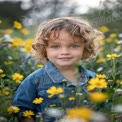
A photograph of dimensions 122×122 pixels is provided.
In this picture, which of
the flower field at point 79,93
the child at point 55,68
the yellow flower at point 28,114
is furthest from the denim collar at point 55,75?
the yellow flower at point 28,114

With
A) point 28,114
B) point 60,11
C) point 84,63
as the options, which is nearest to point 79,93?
point 28,114

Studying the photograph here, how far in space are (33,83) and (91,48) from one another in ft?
1.65

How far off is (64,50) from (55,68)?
155 millimetres

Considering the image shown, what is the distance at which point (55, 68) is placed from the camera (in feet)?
8.43

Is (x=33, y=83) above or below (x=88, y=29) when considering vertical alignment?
below

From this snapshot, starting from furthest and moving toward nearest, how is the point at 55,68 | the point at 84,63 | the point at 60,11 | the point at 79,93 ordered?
the point at 60,11, the point at 84,63, the point at 55,68, the point at 79,93

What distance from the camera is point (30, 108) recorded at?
2496mm

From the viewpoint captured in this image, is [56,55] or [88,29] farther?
[88,29]

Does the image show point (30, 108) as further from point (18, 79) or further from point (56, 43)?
point (56, 43)

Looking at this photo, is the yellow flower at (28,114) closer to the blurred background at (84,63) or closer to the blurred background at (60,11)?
the blurred background at (84,63)

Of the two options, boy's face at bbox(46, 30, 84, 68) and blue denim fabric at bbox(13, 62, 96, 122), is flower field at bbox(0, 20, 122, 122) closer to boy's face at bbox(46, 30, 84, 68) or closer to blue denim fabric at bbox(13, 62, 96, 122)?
blue denim fabric at bbox(13, 62, 96, 122)

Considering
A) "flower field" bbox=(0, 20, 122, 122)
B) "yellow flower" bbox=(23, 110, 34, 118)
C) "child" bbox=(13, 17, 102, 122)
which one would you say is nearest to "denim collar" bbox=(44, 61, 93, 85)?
"child" bbox=(13, 17, 102, 122)

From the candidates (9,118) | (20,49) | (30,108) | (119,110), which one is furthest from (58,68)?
(20,49)

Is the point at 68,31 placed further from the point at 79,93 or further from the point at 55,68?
the point at 79,93
